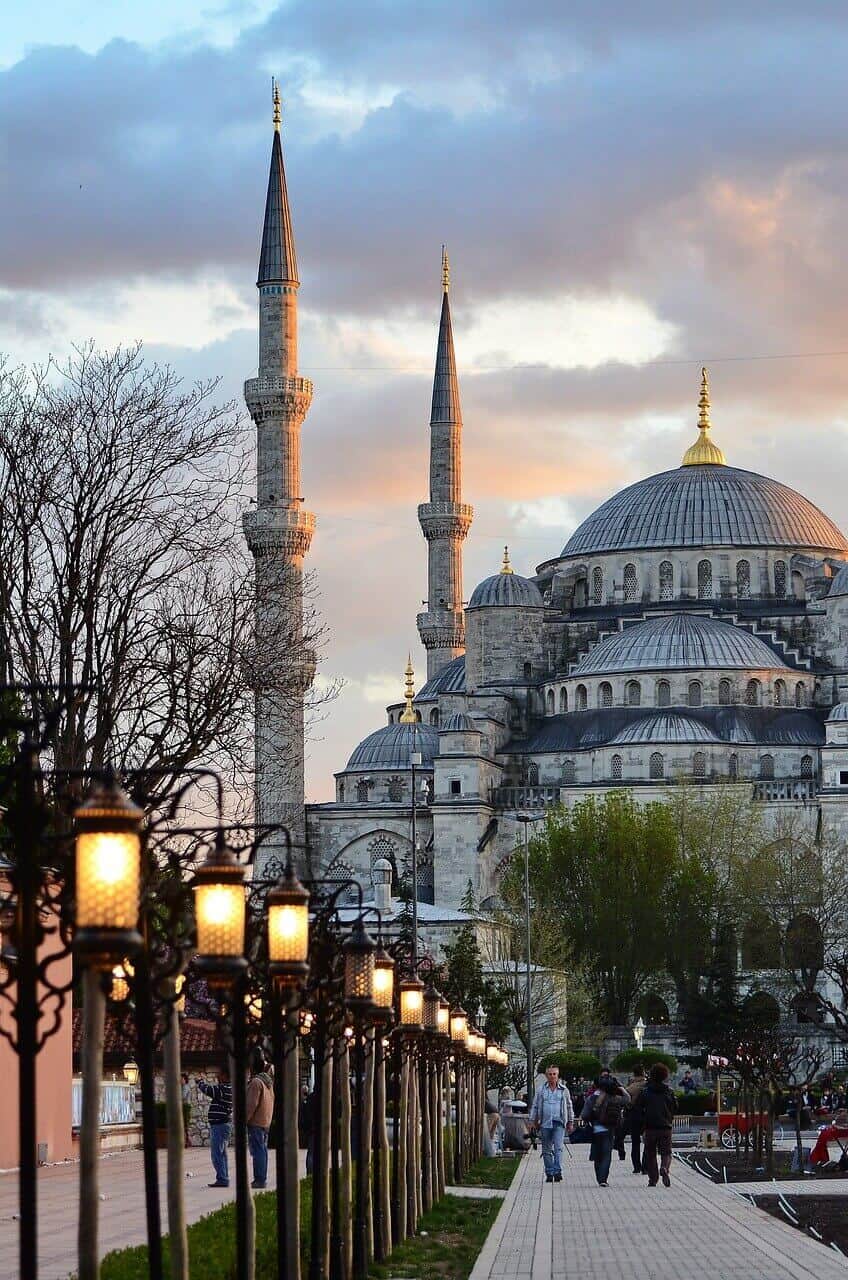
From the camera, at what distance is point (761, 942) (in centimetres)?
7506

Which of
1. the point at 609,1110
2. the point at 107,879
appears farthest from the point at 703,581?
the point at 107,879

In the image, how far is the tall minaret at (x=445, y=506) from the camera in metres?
97.4

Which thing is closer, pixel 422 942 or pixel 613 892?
pixel 422 942

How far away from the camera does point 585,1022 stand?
69.4 m

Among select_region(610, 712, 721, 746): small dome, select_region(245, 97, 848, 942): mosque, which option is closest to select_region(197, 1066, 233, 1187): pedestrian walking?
select_region(245, 97, 848, 942): mosque

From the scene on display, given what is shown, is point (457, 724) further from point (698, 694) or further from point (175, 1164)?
point (175, 1164)

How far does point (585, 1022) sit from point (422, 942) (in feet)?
27.5

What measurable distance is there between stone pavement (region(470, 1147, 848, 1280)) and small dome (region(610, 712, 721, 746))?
203 feet

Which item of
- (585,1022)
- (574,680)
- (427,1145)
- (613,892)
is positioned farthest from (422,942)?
(427,1145)

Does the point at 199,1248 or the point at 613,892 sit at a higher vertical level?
the point at 613,892

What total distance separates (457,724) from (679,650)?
8584 millimetres

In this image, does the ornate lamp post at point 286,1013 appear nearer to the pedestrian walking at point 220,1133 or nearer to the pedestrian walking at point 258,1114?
the pedestrian walking at point 258,1114

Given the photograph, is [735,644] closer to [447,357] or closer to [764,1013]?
[447,357]

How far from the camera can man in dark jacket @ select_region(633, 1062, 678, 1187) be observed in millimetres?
24234
